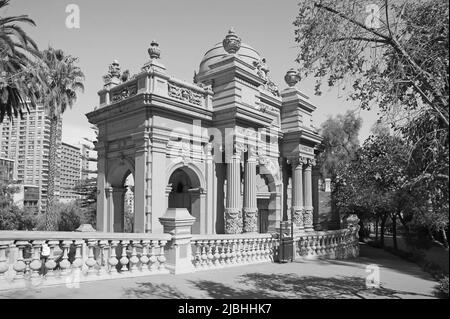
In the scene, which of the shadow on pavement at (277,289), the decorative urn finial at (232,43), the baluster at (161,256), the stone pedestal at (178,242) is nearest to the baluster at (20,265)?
the shadow on pavement at (277,289)

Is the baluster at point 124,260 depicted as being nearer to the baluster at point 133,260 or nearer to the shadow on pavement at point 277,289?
the baluster at point 133,260

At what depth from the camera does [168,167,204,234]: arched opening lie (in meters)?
15.3

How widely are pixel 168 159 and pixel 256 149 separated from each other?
4.89m

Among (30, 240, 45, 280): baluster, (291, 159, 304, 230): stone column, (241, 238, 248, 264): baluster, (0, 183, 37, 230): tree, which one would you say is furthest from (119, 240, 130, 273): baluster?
(0, 183, 37, 230): tree

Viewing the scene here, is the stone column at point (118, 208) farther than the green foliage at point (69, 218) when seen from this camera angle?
No

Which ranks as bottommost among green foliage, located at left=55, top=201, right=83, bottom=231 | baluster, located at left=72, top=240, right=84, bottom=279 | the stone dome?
green foliage, located at left=55, top=201, right=83, bottom=231

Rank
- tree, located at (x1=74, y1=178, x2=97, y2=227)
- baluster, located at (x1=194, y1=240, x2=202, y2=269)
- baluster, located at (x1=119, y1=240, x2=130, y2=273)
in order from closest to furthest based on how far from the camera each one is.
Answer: baluster, located at (x1=119, y1=240, x2=130, y2=273) → baluster, located at (x1=194, y1=240, x2=202, y2=269) → tree, located at (x1=74, y1=178, x2=97, y2=227)

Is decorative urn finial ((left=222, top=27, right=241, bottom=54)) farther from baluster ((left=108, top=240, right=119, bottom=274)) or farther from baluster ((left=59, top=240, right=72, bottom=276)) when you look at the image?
baluster ((left=59, top=240, right=72, bottom=276))

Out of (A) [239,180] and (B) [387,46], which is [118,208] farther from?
(B) [387,46]

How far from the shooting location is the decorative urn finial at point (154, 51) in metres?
13.9

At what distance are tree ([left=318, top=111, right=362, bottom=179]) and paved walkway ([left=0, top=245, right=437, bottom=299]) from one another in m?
21.2

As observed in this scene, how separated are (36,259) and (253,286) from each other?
442 cm

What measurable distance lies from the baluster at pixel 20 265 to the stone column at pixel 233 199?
8.79 meters
